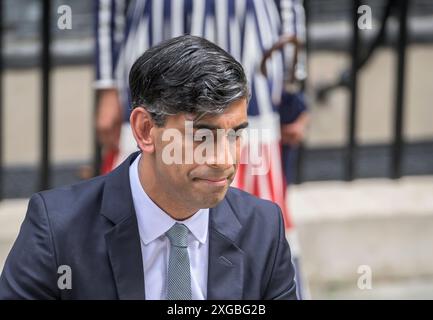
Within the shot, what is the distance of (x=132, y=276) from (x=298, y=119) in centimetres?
208

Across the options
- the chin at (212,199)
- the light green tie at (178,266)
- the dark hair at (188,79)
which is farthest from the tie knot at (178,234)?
the dark hair at (188,79)

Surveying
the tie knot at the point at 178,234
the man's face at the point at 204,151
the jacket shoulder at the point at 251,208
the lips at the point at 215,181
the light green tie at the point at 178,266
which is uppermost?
the man's face at the point at 204,151

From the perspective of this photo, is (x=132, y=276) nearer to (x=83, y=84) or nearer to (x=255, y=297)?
(x=255, y=297)

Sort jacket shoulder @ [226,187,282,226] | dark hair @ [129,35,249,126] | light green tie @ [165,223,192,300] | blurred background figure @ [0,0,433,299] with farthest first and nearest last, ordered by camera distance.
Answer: blurred background figure @ [0,0,433,299]
jacket shoulder @ [226,187,282,226]
light green tie @ [165,223,192,300]
dark hair @ [129,35,249,126]

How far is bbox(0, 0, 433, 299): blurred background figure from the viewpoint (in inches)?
174

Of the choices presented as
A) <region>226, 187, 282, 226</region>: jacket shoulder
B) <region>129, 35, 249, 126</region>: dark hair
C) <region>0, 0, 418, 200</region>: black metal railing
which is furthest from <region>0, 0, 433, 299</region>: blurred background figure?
<region>129, 35, 249, 126</region>: dark hair

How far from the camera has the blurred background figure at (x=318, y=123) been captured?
443 centimetres

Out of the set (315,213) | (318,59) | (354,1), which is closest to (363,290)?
(315,213)

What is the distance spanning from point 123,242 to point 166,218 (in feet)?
0.35

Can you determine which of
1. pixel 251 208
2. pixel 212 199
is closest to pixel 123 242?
pixel 212 199

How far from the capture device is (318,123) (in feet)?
22.3

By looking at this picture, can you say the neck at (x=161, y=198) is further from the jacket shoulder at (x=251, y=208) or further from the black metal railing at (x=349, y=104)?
the black metal railing at (x=349, y=104)

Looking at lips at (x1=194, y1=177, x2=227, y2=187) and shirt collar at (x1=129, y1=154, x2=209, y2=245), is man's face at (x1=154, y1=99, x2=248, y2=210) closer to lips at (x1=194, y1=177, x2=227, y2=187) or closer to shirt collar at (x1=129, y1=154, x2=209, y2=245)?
lips at (x1=194, y1=177, x2=227, y2=187)

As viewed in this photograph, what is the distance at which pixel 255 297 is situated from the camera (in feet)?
8.60
